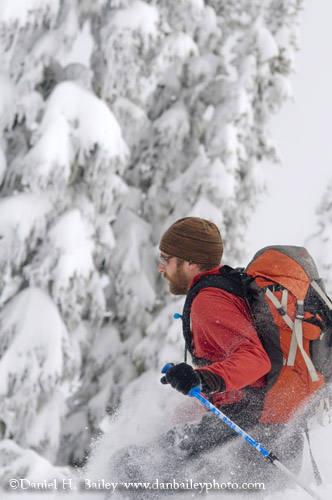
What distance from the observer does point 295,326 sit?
10.3 ft

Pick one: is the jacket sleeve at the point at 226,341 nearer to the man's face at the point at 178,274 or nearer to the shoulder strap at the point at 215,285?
the shoulder strap at the point at 215,285

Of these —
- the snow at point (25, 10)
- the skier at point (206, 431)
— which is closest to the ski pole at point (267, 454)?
the skier at point (206, 431)

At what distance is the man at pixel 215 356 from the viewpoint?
2.91 meters

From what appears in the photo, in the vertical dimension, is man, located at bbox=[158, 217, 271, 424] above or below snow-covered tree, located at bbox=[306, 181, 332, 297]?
above

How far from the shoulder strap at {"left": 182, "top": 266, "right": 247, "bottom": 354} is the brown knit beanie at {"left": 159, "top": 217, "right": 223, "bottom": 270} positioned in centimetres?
27

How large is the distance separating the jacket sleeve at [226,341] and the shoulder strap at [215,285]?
0.05 m

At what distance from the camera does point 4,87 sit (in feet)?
30.0

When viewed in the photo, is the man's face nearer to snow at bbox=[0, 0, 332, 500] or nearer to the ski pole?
the ski pole

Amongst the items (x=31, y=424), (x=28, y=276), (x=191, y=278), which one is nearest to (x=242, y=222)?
(x=28, y=276)

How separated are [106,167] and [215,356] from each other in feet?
22.3

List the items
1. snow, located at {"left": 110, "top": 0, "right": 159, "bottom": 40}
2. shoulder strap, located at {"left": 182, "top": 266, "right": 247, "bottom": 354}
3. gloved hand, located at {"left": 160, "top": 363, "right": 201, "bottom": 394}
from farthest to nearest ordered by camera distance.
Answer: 1. snow, located at {"left": 110, "top": 0, "right": 159, "bottom": 40}
2. shoulder strap, located at {"left": 182, "top": 266, "right": 247, "bottom": 354}
3. gloved hand, located at {"left": 160, "top": 363, "right": 201, "bottom": 394}

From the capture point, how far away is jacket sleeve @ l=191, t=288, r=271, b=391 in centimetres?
290

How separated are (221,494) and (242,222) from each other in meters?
9.94

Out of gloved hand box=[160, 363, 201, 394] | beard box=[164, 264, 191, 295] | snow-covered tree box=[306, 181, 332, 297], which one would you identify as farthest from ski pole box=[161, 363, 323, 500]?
snow-covered tree box=[306, 181, 332, 297]
